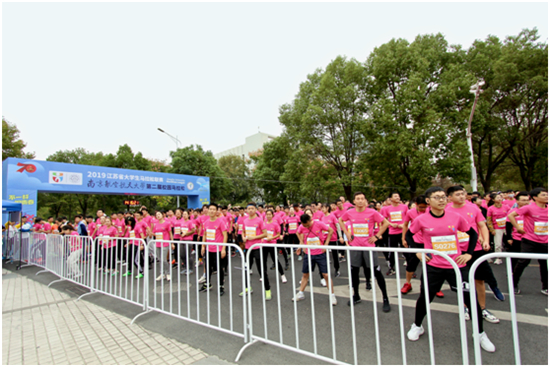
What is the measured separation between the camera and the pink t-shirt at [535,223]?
4.37m

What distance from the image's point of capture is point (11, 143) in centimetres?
2473

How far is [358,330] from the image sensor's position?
3.47 meters

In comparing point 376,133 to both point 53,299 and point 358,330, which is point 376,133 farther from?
point 53,299

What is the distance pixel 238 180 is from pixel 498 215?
34718 mm

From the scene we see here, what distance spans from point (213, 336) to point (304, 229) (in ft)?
7.45

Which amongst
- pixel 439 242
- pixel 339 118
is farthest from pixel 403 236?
pixel 339 118

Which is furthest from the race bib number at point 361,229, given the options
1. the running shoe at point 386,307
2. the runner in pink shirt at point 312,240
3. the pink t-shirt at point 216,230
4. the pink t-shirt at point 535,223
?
the pink t-shirt at point 535,223

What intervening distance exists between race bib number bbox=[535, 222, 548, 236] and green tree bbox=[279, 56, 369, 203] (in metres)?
16.7

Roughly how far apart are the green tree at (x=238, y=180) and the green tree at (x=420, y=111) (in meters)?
21.9

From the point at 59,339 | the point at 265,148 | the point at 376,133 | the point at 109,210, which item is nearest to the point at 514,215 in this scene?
the point at 59,339

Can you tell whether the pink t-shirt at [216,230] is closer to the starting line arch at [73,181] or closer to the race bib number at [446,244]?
the race bib number at [446,244]

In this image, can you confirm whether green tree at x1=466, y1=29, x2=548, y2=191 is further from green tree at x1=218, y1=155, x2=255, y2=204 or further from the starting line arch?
green tree at x1=218, y1=155, x2=255, y2=204

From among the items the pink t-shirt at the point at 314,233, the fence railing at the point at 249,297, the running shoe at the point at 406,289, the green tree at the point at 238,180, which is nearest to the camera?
the fence railing at the point at 249,297

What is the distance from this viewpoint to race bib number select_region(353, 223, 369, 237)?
4.56m
